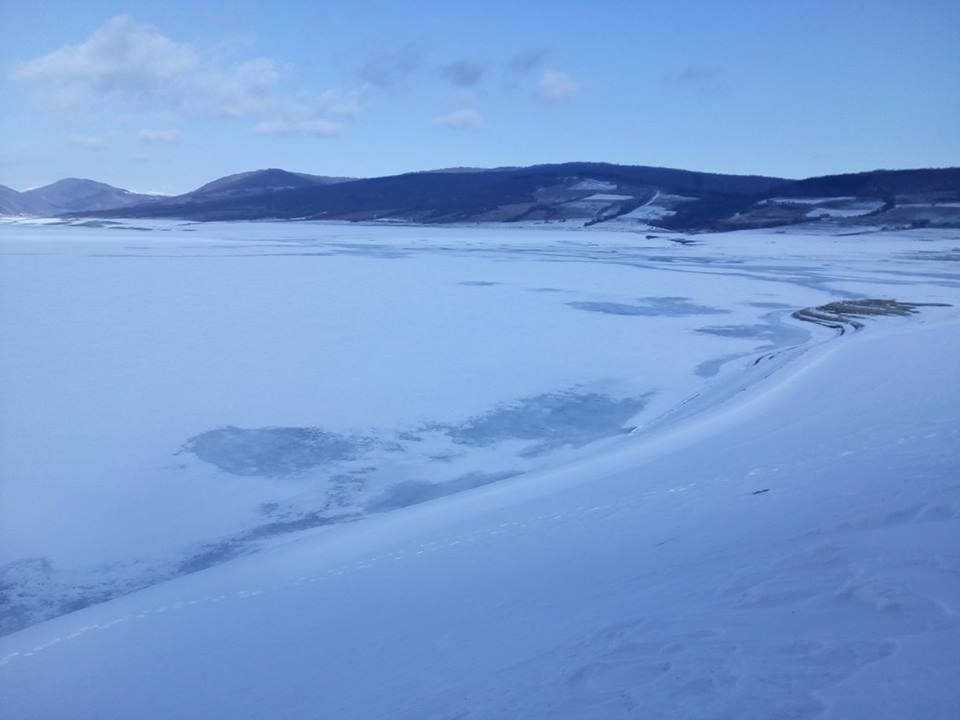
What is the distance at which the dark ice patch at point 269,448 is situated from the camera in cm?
525

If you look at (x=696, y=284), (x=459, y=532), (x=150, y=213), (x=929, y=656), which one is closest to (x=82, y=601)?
(x=459, y=532)

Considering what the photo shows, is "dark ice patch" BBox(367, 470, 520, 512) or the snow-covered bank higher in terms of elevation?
the snow-covered bank

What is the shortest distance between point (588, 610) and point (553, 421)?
335 cm

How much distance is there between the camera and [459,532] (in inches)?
166

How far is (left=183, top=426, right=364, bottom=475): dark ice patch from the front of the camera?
5.25 m

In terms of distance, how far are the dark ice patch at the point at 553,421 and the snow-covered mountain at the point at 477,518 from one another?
31mm

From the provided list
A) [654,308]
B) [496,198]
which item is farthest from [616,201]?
[654,308]

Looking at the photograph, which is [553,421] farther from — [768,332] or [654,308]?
[654,308]

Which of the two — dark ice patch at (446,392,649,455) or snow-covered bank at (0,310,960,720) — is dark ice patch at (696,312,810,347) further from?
snow-covered bank at (0,310,960,720)

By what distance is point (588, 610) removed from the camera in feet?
9.91

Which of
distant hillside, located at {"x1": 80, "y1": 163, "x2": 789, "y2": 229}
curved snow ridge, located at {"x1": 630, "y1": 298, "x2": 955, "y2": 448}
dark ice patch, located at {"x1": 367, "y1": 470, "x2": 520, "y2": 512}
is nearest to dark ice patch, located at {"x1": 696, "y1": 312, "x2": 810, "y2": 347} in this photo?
curved snow ridge, located at {"x1": 630, "y1": 298, "x2": 955, "y2": 448}

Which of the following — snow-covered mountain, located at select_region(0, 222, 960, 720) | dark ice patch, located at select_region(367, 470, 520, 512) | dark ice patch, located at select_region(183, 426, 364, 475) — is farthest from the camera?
dark ice patch, located at select_region(183, 426, 364, 475)

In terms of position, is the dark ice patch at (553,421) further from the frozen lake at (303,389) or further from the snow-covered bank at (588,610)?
the snow-covered bank at (588,610)

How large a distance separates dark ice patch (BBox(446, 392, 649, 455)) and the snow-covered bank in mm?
863
